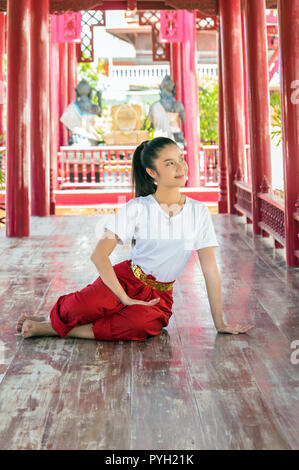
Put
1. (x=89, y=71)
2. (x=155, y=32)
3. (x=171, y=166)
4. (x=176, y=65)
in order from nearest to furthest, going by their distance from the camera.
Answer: (x=171, y=166)
(x=155, y=32)
(x=176, y=65)
(x=89, y=71)

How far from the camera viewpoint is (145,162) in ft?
8.48

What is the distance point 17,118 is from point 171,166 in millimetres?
3787

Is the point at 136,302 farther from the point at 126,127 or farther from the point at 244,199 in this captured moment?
the point at 126,127

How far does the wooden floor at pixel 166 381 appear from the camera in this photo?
1.72 metres

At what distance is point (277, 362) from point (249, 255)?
252 cm

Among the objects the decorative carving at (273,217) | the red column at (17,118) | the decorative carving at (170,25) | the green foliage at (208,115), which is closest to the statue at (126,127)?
the decorative carving at (170,25)

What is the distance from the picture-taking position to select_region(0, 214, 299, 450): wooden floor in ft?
5.65

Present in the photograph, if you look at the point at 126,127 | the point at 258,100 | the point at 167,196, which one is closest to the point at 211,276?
the point at 167,196

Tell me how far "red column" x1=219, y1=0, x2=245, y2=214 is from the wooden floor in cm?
392

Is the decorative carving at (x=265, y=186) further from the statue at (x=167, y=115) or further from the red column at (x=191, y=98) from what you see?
the statue at (x=167, y=115)

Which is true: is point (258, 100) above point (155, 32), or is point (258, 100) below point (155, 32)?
below

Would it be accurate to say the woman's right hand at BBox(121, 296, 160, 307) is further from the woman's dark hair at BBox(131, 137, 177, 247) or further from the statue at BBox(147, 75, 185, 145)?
the statue at BBox(147, 75, 185, 145)

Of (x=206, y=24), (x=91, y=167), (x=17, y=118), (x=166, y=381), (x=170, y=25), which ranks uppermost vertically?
(x=206, y=24)

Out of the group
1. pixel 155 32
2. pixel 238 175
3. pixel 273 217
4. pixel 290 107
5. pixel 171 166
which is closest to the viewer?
pixel 171 166
